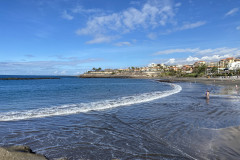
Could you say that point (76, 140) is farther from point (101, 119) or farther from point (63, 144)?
point (101, 119)

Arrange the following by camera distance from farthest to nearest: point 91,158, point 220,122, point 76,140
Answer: point 220,122, point 76,140, point 91,158

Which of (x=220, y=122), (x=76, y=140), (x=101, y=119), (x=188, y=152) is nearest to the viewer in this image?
(x=188, y=152)

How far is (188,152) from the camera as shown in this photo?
19.8 feet

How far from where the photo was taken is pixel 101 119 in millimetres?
11156

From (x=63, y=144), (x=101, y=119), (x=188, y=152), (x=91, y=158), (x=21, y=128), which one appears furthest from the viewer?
(x=101, y=119)

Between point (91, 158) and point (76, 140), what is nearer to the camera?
point (91, 158)

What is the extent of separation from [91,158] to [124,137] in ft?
7.88

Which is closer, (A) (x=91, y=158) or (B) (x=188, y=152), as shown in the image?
(A) (x=91, y=158)

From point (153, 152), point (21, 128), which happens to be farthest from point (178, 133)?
point (21, 128)

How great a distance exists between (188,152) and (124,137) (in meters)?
2.83

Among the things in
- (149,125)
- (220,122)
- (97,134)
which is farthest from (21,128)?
(220,122)

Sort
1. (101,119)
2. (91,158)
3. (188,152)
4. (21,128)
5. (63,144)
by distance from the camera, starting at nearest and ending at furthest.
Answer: (91,158)
(188,152)
(63,144)
(21,128)
(101,119)

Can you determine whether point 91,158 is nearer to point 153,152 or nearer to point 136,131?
point 153,152

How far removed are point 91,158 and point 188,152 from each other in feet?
11.3
